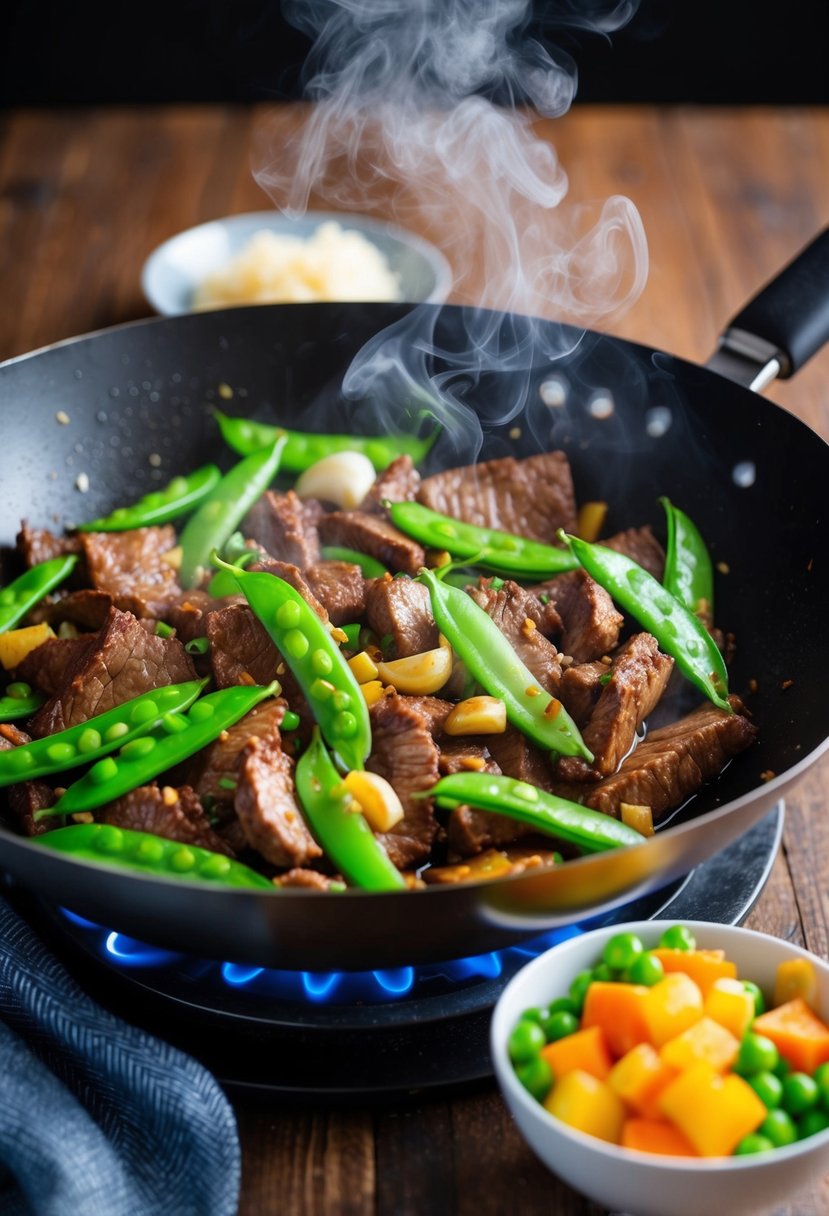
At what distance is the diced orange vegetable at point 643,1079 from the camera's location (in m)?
1.86

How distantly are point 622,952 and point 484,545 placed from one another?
1.43m

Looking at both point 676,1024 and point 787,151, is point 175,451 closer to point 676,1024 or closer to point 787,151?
point 676,1024

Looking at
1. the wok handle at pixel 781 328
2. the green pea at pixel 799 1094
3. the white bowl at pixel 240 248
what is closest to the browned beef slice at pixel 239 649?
the green pea at pixel 799 1094

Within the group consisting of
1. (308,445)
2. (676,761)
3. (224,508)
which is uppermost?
(676,761)

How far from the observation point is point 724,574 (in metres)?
3.29

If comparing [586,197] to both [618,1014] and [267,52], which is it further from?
[618,1014]

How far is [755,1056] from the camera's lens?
6.15 ft

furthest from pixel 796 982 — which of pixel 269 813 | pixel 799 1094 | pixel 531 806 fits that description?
pixel 269 813

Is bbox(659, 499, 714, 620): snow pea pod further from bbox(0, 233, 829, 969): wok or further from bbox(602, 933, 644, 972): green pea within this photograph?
bbox(602, 933, 644, 972): green pea

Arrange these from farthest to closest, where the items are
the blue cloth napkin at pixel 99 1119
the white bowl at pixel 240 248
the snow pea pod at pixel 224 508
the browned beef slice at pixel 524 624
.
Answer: the white bowl at pixel 240 248
the snow pea pod at pixel 224 508
the browned beef slice at pixel 524 624
the blue cloth napkin at pixel 99 1119

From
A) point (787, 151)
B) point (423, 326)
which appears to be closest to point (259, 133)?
point (787, 151)

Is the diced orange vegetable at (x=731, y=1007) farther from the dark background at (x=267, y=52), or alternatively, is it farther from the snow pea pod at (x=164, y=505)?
the dark background at (x=267, y=52)

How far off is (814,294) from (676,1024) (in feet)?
7.12

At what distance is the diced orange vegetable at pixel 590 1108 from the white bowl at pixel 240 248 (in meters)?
3.31
